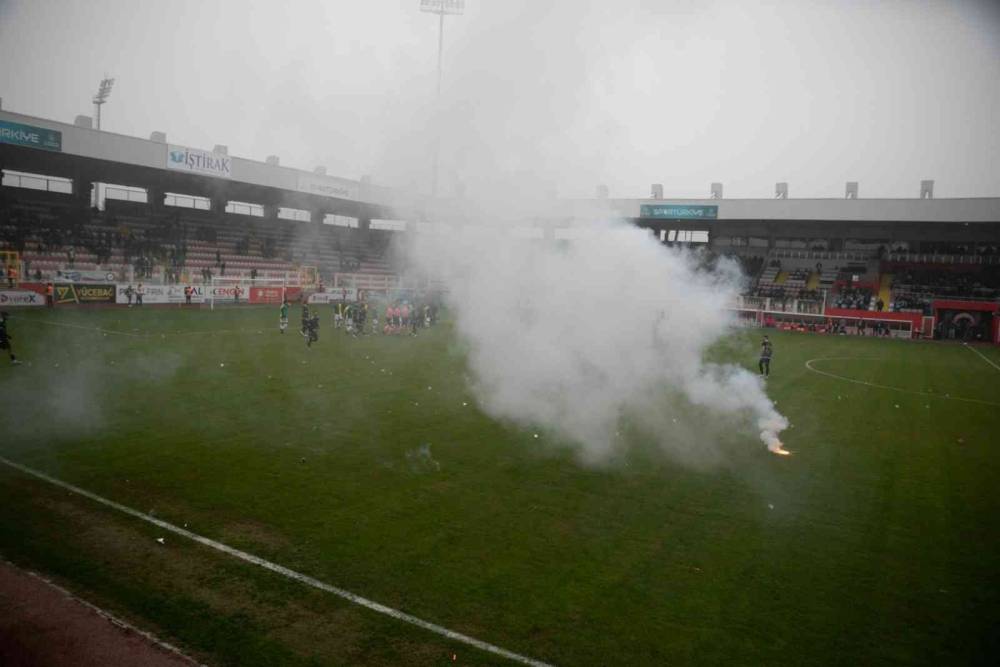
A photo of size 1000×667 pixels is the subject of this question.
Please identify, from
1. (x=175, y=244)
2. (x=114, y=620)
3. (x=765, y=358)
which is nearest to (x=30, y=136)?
(x=175, y=244)

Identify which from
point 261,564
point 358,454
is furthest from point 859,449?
point 261,564

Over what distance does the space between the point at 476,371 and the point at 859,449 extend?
339 inches

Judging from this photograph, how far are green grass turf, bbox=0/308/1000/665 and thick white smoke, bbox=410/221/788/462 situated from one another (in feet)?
3.67

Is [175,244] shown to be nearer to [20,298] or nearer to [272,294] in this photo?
[272,294]

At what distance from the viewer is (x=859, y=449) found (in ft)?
38.5

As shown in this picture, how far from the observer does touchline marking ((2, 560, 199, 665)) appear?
192 inches

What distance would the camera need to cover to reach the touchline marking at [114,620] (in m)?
4.87

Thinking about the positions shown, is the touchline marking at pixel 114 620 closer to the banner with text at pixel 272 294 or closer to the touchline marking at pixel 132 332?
the touchline marking at pixel 132 332

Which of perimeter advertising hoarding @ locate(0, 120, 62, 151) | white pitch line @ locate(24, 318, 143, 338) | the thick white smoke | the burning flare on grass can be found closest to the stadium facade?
perimeter advertising hoarding @ locate(0, 120, 62, 151)

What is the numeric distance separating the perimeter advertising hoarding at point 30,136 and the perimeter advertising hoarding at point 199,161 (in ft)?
16.6

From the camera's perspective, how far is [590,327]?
1134 centimetres

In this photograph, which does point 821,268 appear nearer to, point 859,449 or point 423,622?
point 859,449

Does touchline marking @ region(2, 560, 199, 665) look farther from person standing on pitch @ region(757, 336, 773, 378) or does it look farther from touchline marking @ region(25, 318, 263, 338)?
person standing on pitch @ region(757, 336, 773, 378)

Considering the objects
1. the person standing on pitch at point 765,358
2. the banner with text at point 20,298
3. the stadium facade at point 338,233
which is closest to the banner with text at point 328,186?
the stadium facade at point 338,233
